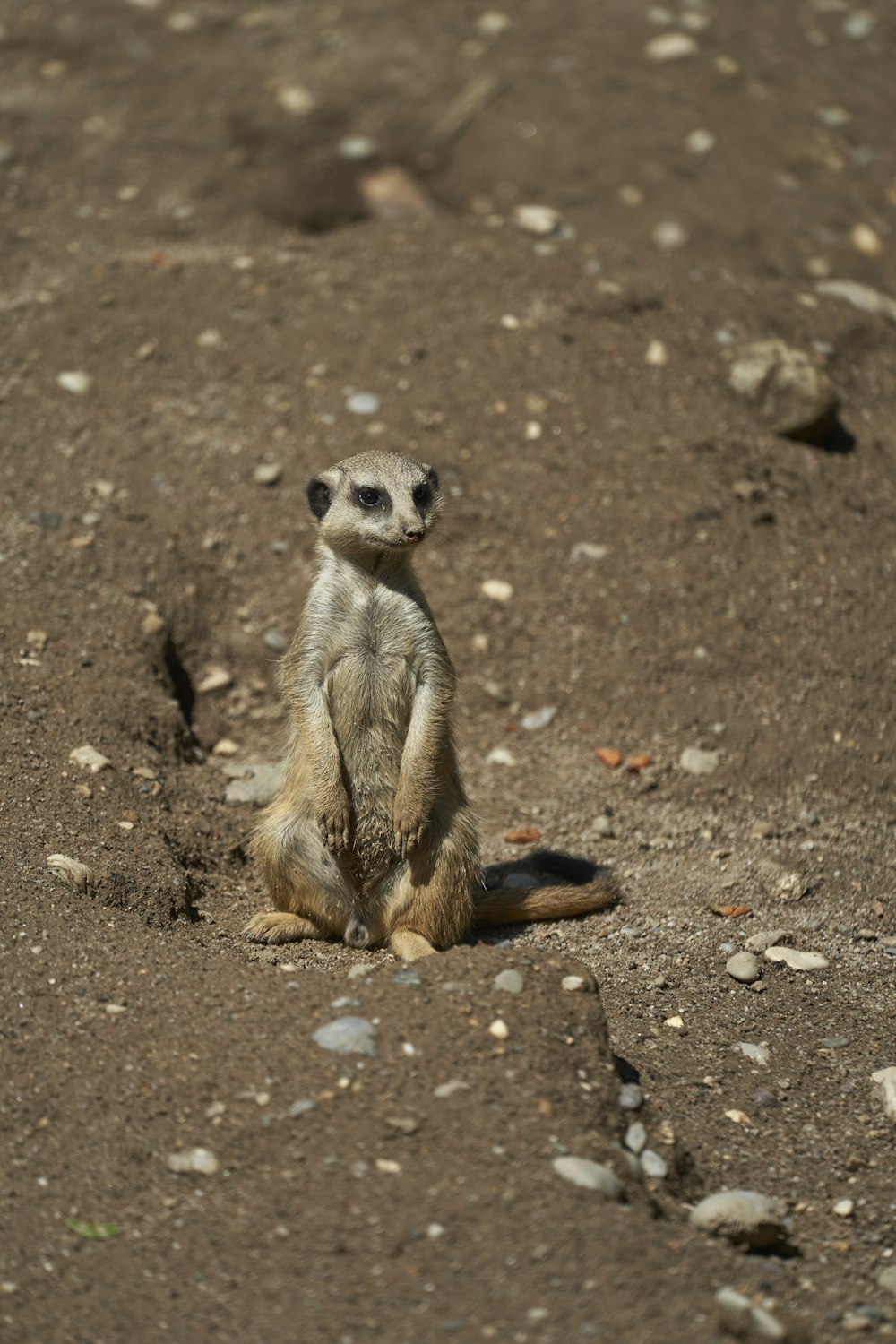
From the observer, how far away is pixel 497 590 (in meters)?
5.20

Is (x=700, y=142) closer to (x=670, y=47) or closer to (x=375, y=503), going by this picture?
(x=670, y=47)

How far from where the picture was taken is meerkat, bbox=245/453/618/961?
365 centimetres

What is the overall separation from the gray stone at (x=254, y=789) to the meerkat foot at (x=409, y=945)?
34.5 inches

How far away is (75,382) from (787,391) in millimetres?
2917

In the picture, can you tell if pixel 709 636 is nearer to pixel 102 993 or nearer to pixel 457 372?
pixel 457 372

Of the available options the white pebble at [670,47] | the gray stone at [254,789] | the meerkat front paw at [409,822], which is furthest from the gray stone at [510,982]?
the white pebble at [670,47]

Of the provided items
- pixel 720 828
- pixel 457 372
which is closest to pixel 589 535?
pixel 457 372

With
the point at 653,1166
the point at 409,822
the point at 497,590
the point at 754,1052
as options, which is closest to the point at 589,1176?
the point at 653,1166

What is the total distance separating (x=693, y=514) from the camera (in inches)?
210

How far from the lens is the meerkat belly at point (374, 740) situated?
3.71 m

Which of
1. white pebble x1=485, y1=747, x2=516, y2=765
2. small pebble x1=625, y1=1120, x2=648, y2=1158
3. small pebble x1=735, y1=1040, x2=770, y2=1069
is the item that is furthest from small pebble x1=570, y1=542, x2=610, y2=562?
small pebble x1=625, y1=1120, x2=648, y2=1158

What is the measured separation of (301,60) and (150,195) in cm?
124

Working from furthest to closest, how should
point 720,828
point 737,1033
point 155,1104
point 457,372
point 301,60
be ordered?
point 301,60 < point 457,372 < point 720,828 < point 737,1033 < point 155,1104

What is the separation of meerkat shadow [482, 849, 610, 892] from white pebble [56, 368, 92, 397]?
9.03 ft
